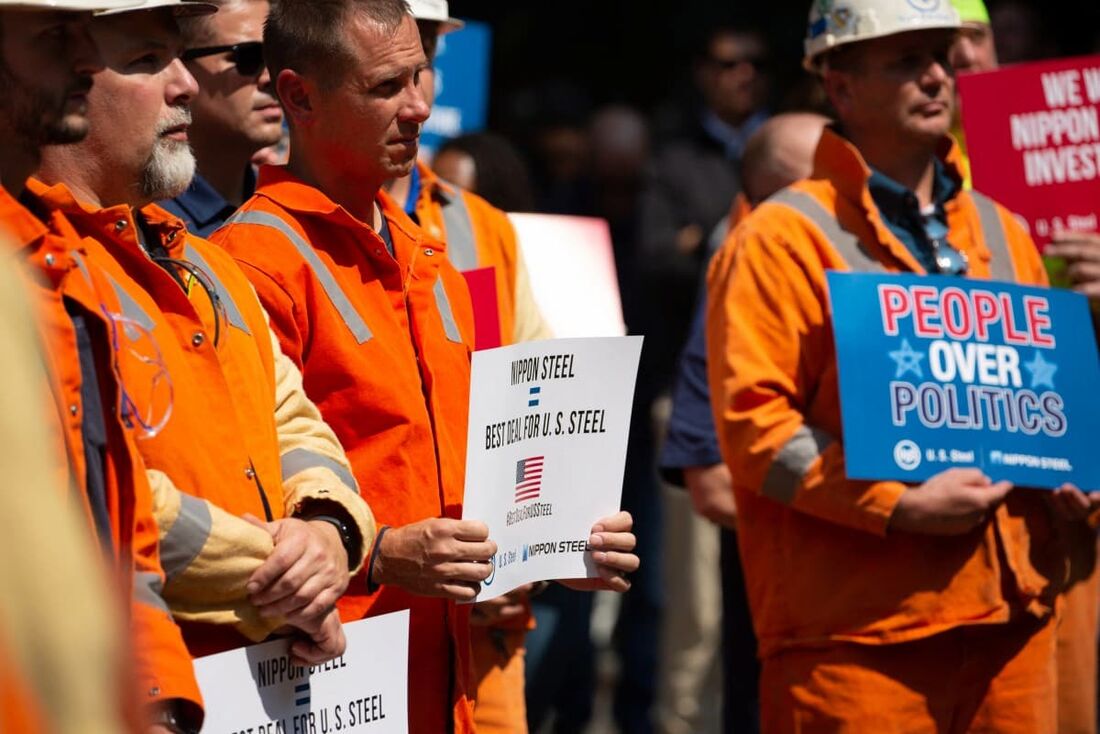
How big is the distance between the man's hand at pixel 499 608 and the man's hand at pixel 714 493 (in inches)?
54.2

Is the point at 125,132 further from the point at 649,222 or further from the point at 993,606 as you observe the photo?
the point at 649,222

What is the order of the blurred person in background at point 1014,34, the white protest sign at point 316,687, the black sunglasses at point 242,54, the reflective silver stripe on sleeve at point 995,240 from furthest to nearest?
1. the blurred person in background at point 1014,34
2. the reflective silver stripe on sleeve at point 995,240
3. the black sunglasses at point 242,54
4. the white protest sign at point 316,687

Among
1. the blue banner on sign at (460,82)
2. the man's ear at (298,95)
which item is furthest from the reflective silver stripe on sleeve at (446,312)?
the blue banner on sign at (460,82)

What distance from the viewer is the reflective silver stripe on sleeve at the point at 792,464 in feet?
15.1

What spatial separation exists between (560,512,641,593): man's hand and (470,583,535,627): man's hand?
67 centimetres

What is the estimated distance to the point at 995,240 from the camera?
506 cm

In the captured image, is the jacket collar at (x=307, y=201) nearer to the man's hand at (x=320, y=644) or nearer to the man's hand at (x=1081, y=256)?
the man's hand at (x=320, y=644)

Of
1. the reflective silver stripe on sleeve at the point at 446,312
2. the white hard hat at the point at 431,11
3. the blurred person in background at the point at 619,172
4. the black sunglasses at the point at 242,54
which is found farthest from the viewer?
the blurred person in background at the point at 619,172

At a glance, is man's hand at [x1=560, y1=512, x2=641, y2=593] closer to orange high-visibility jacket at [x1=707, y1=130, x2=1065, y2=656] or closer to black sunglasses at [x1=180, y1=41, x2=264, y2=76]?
orange high-visibility jacket at [x1=707, y1=130, x2=1065, y2=656]

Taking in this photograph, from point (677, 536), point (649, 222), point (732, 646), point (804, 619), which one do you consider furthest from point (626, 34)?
point (804, 619)

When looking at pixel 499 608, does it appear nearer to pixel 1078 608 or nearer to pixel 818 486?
pixel 818 486

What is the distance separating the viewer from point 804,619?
183 inches

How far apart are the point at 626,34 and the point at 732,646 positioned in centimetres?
878

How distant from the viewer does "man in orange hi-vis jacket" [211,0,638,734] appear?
12.2 feet
